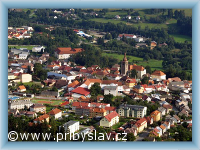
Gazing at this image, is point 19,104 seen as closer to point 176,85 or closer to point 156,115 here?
point 156,115

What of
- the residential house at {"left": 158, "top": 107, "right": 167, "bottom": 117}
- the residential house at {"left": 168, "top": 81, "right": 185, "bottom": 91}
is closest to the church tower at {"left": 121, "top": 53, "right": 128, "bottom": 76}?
the residential house at {"left": 168, "top": 81, "right": 185, "bottom": 91}

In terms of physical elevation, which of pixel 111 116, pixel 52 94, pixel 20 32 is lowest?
pixel 111 116

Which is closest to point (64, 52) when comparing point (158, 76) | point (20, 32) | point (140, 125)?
point (20, 32)

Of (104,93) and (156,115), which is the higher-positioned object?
(104,93)

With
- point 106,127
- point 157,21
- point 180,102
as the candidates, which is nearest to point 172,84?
point 180,102

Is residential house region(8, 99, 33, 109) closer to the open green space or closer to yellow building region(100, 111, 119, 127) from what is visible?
yellow building region(100, 111, 119, 127)

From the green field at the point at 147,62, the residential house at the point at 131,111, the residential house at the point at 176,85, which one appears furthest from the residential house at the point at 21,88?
the green field at the point at 147,62

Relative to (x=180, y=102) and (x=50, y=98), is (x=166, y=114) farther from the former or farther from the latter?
(x=50, y=98)

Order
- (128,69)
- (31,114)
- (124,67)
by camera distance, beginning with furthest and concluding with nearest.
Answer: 1. (128,69)
2. (124,67)
3. (31,114)
